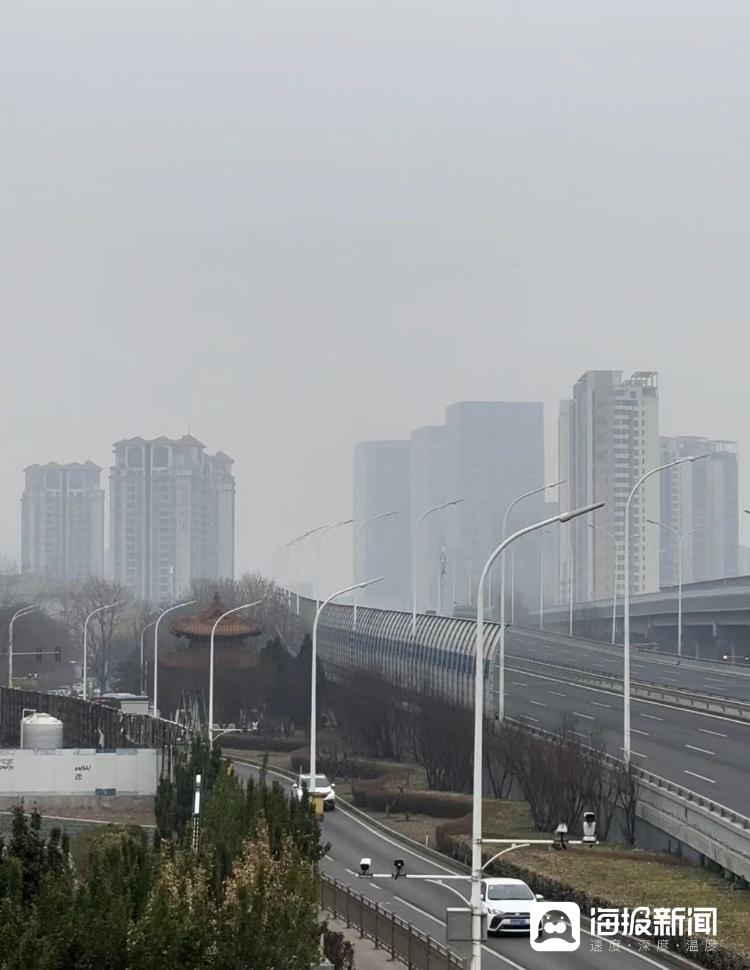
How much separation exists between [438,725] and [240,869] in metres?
31.3

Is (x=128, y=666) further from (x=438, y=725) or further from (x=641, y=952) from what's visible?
(x=641, y=952)

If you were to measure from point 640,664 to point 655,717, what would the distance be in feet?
87.0

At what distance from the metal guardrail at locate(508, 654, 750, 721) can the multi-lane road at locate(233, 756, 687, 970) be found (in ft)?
40.5

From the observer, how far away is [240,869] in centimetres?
1927

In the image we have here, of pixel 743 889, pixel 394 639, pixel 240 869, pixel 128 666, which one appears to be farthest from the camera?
pixel 128 666

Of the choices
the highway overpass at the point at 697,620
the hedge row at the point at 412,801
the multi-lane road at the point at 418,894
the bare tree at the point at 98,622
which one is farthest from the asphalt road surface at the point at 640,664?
the bare tree at the point at 98,622

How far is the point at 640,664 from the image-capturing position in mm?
75938

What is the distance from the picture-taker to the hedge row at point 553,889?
72.1ft

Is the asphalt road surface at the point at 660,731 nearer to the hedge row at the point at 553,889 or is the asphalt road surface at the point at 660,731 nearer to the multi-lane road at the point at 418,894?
the hedge row at the point at 553,889

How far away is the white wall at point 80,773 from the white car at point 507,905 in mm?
24070

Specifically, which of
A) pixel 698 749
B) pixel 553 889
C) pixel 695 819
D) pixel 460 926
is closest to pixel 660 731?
pixel 698 749

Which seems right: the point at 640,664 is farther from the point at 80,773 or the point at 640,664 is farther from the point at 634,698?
the point at 80,773

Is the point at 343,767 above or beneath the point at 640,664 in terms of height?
beneath

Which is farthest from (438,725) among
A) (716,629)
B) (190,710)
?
(716,629)
